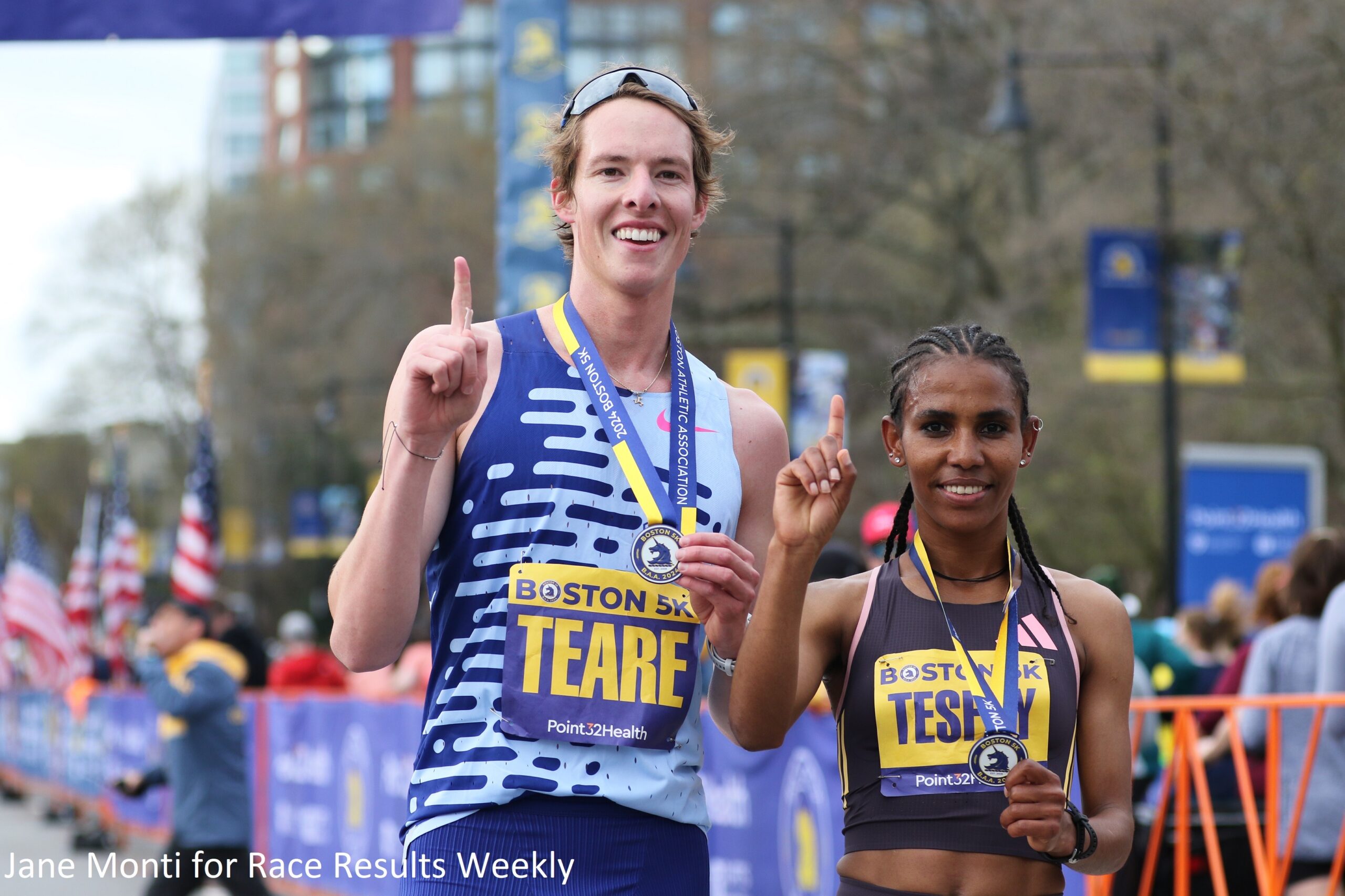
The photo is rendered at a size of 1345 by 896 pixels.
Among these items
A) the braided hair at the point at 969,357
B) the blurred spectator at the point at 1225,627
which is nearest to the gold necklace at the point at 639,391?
the braided hair at the point at 969,357

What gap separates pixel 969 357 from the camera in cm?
311

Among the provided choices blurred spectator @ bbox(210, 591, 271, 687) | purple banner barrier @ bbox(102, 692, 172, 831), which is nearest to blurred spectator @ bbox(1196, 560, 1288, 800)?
blurred spectator @ bbox(210, 591, 271, 687)

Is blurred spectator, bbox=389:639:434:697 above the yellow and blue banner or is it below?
below

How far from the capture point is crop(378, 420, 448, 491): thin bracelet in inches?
100

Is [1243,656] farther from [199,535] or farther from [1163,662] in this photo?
[199,535]

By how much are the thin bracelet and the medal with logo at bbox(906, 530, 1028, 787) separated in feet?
3.26

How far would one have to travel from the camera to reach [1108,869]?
9.66ft

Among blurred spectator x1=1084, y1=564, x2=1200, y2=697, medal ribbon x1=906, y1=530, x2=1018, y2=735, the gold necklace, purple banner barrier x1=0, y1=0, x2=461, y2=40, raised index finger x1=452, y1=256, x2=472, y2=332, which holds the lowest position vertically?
medal ribbon x1=906, y1=530, x2=1018, y2=735

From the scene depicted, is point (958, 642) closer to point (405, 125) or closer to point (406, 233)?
point (406, 233)

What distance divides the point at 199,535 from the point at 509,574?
46.9 feet

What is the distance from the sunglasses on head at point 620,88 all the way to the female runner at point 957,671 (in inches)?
23.1

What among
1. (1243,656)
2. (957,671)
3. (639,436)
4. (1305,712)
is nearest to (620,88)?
(639,436)

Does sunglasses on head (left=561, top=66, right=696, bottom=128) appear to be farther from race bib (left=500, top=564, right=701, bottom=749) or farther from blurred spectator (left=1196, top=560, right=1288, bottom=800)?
blurred spectator (left=1196, top=560, right=1288, bottom=800)

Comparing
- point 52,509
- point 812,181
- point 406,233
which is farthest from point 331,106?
point 812,181
